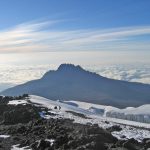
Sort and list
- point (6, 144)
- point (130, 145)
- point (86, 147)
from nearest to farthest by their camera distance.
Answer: point (86, 147)
point (130, 145)
point (6, 144)

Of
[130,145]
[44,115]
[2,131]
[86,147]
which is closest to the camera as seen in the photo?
[86,147]

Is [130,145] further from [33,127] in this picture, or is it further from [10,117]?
[10,117]

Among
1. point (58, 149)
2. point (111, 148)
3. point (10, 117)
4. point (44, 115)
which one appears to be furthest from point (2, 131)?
point (111, 148)

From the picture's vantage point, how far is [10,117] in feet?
275

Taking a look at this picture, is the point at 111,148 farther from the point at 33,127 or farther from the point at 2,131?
the point at 2,131

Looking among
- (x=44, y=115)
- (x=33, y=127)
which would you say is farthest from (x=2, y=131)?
(x=44, y=115)

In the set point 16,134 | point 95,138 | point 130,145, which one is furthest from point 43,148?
point 16,134

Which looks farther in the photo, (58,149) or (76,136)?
(76,136)

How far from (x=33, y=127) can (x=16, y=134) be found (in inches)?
140

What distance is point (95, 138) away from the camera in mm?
47281

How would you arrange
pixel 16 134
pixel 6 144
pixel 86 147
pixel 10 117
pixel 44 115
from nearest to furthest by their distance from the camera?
1. pixel 86 147
2. pixel 6 144
3. pixel 16 134
4. pixel 10 117
5. pixel 44 115

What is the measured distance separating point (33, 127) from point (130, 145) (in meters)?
24.1

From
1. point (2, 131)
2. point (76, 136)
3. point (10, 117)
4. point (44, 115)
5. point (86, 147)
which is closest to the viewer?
point (86, 147)

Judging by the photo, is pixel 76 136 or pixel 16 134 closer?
pixel 76 136
